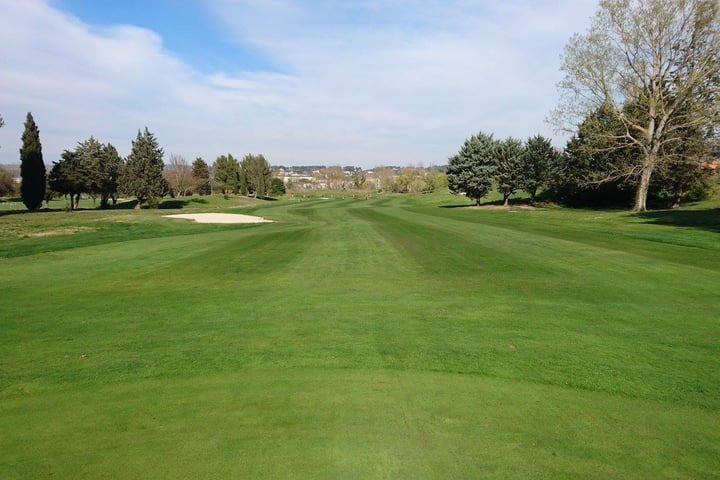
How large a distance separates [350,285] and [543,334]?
488 centimetres

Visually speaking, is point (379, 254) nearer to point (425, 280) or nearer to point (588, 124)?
point (425, 280)

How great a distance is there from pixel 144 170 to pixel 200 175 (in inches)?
1910

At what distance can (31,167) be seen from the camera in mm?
54156

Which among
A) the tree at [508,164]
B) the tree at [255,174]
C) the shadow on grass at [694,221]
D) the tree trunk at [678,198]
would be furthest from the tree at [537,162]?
the tree at [255,174]

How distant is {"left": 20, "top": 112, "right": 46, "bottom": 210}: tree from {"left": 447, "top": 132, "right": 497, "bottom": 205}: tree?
51.9m

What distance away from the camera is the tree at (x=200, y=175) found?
106750 mm

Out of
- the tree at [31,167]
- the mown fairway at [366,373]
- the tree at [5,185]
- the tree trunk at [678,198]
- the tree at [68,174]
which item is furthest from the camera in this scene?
the tree at [5,185]

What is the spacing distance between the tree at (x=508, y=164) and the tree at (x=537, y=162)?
2.24 ft

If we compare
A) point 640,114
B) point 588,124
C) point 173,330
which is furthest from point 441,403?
point 640,114

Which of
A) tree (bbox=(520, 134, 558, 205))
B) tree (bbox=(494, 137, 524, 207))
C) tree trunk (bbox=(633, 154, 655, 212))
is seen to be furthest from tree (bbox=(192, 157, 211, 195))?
tree trunk (bbox=(633, 154, 655, 212))

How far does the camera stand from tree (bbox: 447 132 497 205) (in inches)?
2143

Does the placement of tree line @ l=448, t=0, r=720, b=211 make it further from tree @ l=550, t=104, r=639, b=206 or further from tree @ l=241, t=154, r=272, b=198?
tree @ l=241, t=154, r=272, b=198

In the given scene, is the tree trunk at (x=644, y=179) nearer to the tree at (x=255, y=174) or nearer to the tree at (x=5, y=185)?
the tree at (x=255, y=174)

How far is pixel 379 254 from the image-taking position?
15.2 meters
